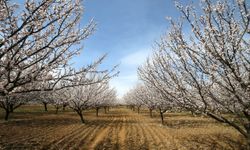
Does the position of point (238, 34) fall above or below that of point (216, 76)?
above

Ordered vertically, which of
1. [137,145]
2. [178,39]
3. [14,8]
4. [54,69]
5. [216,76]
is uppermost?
[14,8]

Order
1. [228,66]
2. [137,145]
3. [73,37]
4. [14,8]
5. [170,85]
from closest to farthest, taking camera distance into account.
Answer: [228,66]
[14,8]
[73,37]
[170,85]
[137,145]

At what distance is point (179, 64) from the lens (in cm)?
752

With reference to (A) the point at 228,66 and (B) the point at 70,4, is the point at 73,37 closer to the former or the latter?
(B) the point at 70,4

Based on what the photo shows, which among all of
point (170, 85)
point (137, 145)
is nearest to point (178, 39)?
point (170, 85)

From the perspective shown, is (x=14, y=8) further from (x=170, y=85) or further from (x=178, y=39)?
(x=170, y=85)

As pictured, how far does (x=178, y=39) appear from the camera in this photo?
6812mm

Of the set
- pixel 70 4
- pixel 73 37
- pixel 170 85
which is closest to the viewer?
pixel 70 4

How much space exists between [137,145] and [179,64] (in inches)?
376

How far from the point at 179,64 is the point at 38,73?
11.4 feet

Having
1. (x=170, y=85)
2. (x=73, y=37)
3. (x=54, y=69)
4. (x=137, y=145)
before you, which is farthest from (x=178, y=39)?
(x=137, y=145)

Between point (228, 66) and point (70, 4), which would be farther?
point (70, 4)

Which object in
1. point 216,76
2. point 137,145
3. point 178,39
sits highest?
point 178,39

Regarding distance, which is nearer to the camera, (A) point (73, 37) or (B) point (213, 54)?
(B) point (213, 54)
